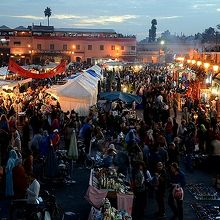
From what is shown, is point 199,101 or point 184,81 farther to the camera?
point 184,81

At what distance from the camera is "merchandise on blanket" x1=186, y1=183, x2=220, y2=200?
11688mm

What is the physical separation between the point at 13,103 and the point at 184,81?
15195mm

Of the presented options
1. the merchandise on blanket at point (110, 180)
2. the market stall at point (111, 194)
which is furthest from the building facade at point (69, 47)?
the market stall at point (111, 194)

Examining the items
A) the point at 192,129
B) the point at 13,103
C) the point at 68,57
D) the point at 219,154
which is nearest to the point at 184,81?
the point at 13,103

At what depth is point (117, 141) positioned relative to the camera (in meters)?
17.1

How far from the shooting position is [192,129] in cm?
1619

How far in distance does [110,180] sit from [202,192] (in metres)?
2.90

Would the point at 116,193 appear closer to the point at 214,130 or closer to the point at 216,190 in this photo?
the point at 216,190

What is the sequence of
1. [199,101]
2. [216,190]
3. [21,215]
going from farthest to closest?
[199,101] → [216,190] → [21,215]

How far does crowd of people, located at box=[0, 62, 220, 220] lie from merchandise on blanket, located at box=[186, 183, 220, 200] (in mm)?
704

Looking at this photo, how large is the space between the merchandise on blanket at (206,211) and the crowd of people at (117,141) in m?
0.75

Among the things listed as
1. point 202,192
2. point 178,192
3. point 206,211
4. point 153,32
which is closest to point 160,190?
point 178,192

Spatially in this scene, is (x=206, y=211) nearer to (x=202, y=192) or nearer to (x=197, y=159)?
(x=202, y=192)

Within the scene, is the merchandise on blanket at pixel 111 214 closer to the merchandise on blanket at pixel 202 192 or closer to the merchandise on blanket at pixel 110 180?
the merchandise on blanket at pixel 110 180
